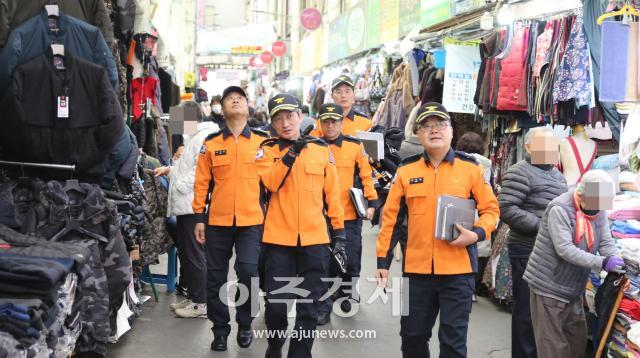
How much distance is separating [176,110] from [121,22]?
1.27 metres

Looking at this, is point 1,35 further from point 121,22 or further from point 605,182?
point 605,182

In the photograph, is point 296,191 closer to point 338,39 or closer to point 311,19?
point 338,39

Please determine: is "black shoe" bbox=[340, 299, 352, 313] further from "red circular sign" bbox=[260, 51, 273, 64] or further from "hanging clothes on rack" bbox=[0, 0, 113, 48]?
"red circular sign" bbox=[260, 51, 273, 64]

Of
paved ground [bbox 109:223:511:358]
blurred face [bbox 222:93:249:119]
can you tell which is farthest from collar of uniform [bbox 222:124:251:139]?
paved ground [bbox 109:223:511:358]

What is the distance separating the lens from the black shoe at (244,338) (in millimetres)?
6176

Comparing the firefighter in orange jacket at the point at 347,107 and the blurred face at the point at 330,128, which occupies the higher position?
the firefighter in orange jacket at the point at 347,107

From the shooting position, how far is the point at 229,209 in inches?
240

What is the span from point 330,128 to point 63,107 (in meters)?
2.55

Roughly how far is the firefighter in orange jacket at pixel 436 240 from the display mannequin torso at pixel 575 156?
2759 mm

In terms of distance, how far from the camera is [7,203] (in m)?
4.92

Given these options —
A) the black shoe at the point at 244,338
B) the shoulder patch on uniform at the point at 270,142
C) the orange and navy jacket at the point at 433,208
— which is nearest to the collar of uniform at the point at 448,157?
the orange and navy jacket at the point at 433,208

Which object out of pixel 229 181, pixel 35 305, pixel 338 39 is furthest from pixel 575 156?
pixel 338 39

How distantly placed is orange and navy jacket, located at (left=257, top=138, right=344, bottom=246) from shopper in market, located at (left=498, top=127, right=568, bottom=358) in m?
1.35

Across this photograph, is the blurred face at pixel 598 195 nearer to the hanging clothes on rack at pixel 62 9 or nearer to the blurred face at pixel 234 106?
the blurred face at pixel 234 106
